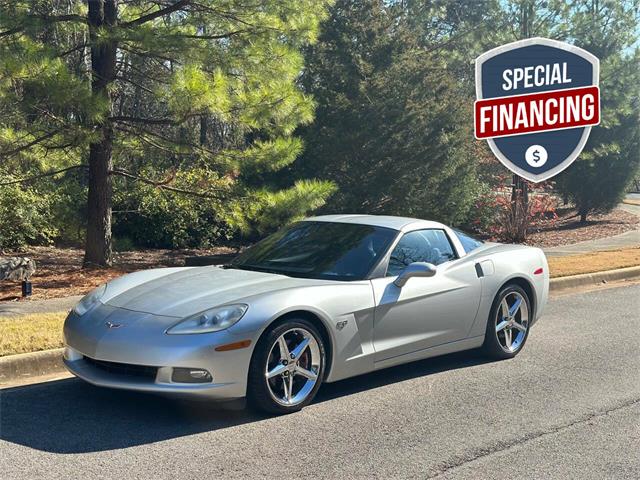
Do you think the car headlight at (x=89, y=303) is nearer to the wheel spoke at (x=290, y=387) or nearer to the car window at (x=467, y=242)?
the wheel spoke at (x=290, y=387)

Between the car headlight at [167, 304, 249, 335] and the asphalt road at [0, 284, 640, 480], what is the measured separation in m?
0.62

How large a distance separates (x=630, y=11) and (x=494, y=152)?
7.90 m

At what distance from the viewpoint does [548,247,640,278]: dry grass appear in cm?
1319

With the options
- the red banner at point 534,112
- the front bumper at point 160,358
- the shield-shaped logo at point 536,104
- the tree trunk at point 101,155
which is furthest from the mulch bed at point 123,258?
the front bumper at point 160,358

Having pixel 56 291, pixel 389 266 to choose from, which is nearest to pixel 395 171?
pixel 56 291

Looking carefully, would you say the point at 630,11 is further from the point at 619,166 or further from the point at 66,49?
the point at 66,49

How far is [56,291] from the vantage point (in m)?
10.4

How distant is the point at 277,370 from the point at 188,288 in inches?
36.9

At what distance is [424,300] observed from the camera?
6211 mm

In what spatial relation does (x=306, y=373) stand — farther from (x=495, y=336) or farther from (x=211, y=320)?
(x=495, y=336)

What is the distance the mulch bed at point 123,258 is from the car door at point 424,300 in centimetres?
536

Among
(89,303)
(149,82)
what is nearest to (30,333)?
(89,303)

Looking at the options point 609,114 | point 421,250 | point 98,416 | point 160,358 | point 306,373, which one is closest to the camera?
point 160,358

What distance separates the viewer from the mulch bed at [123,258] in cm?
1065
